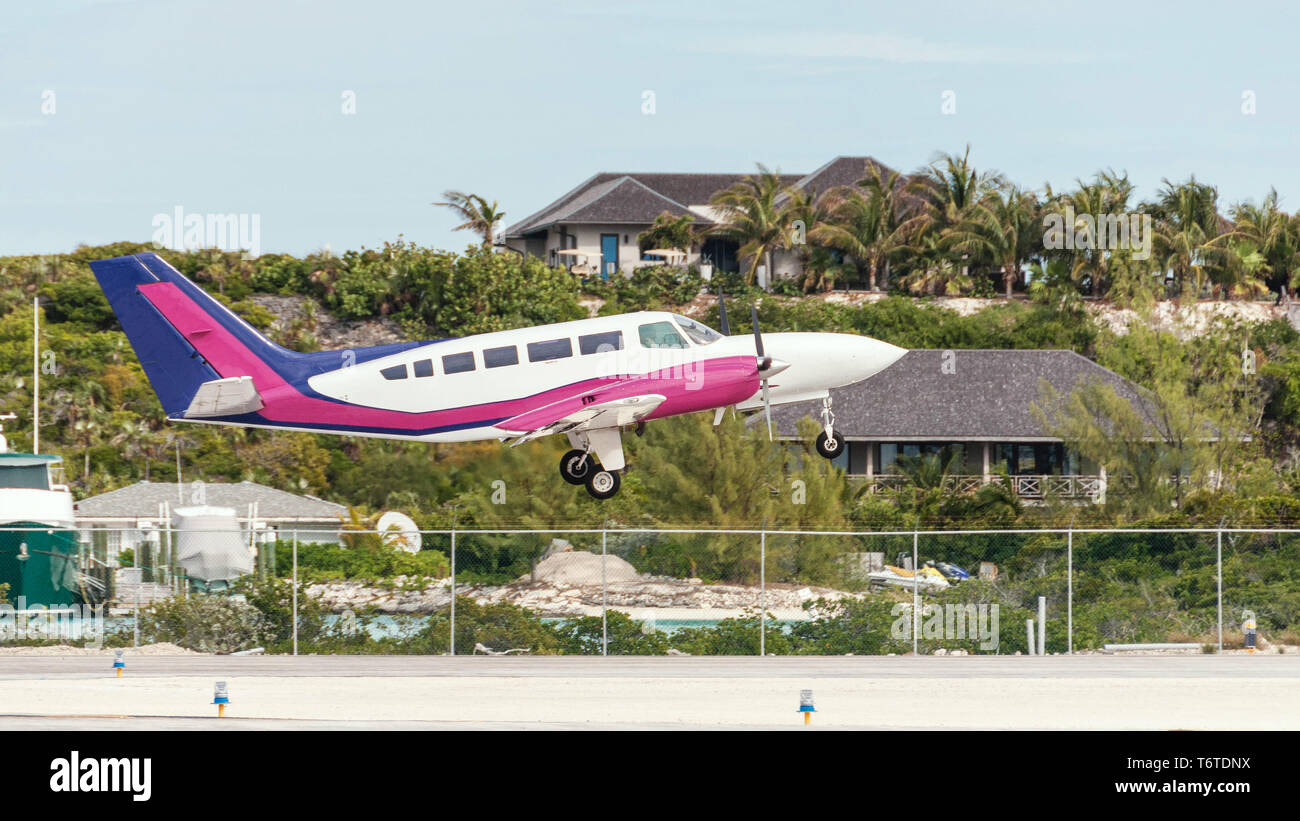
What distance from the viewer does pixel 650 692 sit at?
1400 inches

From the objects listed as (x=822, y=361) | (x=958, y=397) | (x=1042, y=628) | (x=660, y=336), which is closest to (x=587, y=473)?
(x=660, y=336)

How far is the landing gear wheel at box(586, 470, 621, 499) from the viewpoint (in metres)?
26.9

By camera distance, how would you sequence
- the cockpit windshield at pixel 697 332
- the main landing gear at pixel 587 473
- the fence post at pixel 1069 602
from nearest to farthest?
1. the main landing gear at pixel 587 473
2. the cockpit windshield at pixel 697 332
3. the fence post at pixel 1069 602

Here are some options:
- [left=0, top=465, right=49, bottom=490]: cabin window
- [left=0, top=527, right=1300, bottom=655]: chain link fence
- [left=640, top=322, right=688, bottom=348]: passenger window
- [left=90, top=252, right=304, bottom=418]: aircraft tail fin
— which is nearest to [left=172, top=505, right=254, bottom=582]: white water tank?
[left=0, top=527, right=1300, bottom=655]: chain link fence

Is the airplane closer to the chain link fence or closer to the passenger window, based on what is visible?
the passenger window

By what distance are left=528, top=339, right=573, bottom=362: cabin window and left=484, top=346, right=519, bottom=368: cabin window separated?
0.24m

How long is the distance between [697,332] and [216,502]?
4333 cm

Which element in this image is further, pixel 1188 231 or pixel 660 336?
pixel 1188 231

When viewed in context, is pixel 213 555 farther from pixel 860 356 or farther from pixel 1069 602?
pixel 860 356

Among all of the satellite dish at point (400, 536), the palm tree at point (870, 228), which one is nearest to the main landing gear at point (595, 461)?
the satellite dish at point (400, 536)

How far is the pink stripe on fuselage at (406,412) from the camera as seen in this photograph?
2620cm

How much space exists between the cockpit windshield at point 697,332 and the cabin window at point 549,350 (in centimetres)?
320

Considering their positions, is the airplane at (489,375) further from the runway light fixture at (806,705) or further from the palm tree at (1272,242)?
the palm tree at (1272,242)

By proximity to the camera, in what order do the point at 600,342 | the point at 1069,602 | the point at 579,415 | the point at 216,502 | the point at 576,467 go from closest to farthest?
the point at 579,415, the point at 600,342, the point at 576,467, the point at 1069,602, the point at 216,502
